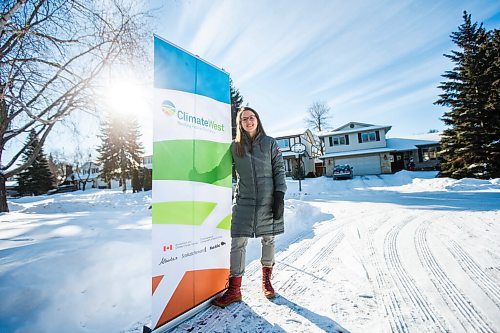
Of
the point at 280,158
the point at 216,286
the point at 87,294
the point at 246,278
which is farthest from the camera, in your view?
the point at 246,278

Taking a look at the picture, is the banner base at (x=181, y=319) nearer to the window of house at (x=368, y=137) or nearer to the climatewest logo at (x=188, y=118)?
the climatewest logo at (x=188, y=118)

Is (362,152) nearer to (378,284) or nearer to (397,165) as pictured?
(397,165)

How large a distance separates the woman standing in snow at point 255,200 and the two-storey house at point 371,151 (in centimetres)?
2339

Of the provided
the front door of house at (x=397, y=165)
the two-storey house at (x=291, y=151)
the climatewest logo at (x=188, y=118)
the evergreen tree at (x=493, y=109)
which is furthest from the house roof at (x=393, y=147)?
the climatewest logo at (x=188, y=118)

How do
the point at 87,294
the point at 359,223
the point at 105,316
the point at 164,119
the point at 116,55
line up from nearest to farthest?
1. the point at 164,119
2. the point at 105,316
3. the point at 87,294
4. the point at 359,223
5. the point at 116,55

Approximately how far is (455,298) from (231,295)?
2012 mm

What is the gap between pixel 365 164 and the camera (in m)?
23.6

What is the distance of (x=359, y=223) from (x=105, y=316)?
503cm

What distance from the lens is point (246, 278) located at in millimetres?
2736

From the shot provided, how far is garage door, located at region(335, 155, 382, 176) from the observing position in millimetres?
23198

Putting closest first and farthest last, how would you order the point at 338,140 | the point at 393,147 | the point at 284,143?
the point at 393,147, the point at 338,140, the point at 284,143

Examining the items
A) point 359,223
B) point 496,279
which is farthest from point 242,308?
point 359,223

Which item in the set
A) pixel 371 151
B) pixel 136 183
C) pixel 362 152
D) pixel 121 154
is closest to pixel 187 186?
pixel 136 183

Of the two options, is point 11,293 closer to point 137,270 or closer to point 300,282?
point 137,270
